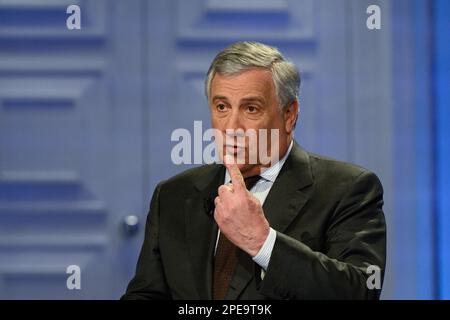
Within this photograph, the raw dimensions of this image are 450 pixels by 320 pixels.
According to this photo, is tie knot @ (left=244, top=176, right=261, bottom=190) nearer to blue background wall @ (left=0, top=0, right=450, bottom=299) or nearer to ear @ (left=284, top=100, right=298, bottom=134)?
ear @ (left=284, top=100, right=298, bottom=134)

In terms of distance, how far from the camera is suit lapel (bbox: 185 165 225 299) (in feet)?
5.95

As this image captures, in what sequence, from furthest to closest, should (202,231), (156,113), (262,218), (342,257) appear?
(156,113), (202,231), (342,257), (262,218)

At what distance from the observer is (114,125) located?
2322 millimetres

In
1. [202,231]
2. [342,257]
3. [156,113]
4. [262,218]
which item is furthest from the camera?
[156,113]

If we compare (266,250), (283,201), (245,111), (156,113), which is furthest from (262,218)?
(156,113)

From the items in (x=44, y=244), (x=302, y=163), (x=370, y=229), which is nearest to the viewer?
(x=370, y=229)

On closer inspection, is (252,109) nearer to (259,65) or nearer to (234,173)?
(259,65)

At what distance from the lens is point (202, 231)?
188cm

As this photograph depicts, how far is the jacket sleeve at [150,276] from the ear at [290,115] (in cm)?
36

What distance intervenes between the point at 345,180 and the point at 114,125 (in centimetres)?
73

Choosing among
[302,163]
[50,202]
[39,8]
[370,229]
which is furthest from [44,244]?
[370,229]

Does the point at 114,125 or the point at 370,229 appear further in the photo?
the point at 114,125

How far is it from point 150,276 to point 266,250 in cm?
34

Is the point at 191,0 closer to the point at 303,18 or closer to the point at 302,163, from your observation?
the point at 303,18
